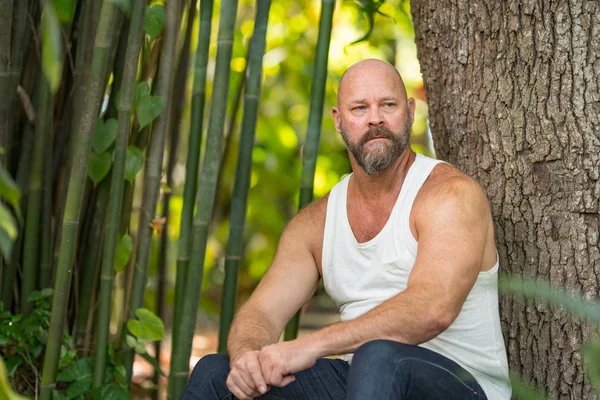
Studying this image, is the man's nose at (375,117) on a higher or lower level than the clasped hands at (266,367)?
higher

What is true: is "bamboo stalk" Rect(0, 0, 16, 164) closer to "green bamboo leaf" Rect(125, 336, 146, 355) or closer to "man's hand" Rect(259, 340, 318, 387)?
"green bamboo leaf" Rect(125, 336, 146, 355)

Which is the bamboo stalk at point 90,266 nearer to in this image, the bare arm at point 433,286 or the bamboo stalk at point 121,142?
the bamboo stalk at point 121,142

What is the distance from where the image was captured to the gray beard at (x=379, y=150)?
2041mm

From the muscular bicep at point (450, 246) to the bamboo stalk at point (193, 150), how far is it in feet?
2.35

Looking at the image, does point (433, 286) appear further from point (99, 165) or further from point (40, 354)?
point (40, 354)

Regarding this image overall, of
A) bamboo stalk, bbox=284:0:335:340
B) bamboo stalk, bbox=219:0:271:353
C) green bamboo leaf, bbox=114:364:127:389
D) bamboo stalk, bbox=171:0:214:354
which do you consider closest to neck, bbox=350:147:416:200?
bamboo stalk, bbox=284:0:335:340

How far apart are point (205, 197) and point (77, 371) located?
23.1 inches

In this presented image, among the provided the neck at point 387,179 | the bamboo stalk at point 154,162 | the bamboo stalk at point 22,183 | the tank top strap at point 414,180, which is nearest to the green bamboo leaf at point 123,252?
the bamboo stalk at point 154,162

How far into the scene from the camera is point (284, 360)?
1793mm

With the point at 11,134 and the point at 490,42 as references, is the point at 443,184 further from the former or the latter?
the point at 11,134

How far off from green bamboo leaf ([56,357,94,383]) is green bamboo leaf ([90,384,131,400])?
92 millimetres

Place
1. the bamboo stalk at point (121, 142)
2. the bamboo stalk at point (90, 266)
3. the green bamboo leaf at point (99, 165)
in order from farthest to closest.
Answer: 1. the bamboo stalk at point (90, 266)
2. the green bamboo leaf at point (99, 165)
3. the bamboo stalk at point (121, 142)

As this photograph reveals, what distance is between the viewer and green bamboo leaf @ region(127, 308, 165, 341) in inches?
89.5

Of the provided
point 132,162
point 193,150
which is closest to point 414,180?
point 193,150
